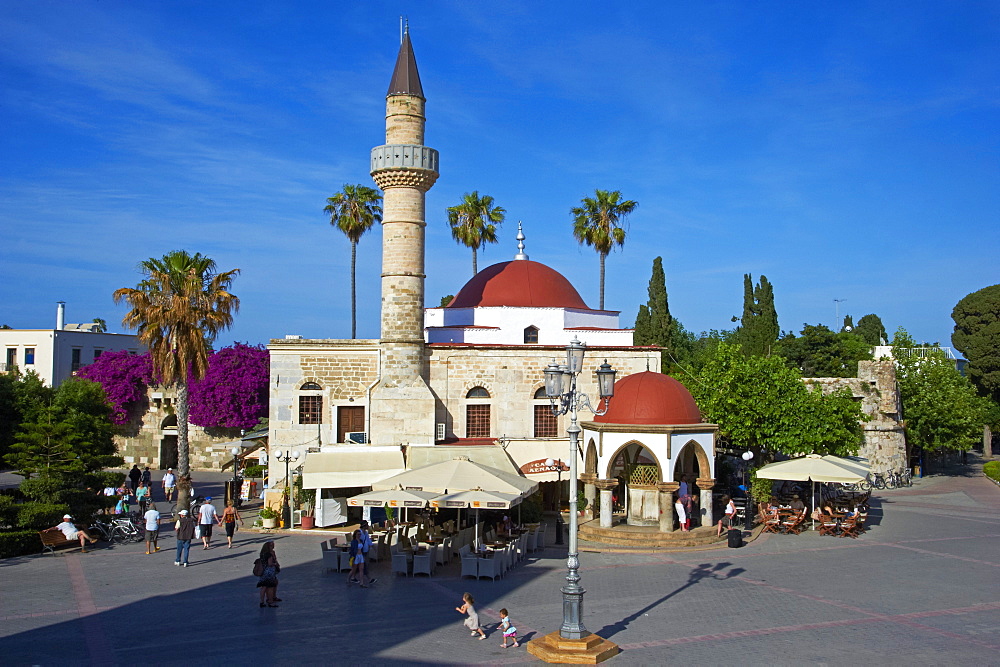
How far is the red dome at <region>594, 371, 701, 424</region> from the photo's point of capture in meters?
23.0

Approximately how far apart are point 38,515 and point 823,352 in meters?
47.9

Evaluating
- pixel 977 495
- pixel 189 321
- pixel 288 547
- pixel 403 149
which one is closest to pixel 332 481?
pixel 288 547

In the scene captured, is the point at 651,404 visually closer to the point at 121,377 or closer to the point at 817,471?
the point at 817,471

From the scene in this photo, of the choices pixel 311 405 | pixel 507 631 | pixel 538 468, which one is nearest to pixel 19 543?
pixel 311 405

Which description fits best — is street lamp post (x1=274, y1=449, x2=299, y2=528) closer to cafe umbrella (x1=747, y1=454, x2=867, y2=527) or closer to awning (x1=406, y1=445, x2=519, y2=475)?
awning (x1=406, y1=445, x2=519, y2=475)

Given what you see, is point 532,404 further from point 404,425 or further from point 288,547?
point 288,547

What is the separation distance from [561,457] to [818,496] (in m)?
8.60

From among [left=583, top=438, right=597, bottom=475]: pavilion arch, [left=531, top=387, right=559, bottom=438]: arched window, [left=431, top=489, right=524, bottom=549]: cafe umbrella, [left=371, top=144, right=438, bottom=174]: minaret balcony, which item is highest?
[left=371, top=144, right=438, bottom=174]: minaret balcony

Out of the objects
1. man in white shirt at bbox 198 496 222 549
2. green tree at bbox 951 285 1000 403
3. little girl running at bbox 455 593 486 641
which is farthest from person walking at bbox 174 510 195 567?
green tree at bbox 951 285 1000 403

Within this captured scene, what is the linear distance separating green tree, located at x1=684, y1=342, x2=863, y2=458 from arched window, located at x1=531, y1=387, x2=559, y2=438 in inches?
206

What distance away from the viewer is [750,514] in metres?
24.2

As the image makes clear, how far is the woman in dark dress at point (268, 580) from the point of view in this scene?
1471 centimetres

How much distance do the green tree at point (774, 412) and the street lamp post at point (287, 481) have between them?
1392cm

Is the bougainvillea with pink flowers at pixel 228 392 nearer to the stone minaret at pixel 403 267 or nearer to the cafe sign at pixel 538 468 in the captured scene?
the stone minaret at pixel 403 267
